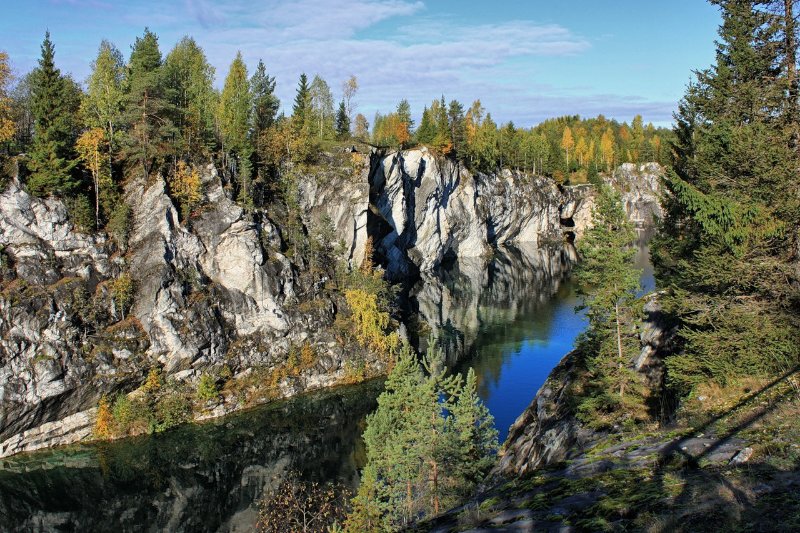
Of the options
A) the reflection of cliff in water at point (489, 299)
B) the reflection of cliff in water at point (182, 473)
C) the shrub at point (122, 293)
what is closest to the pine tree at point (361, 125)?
the reflection of cliff in water at point (489, 299)

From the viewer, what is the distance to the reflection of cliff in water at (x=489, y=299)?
6125 centimetres

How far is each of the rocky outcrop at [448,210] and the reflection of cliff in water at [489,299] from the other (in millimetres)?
4756

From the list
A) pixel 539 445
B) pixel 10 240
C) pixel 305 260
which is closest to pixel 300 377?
pixel 305 260

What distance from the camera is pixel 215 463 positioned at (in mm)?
35156

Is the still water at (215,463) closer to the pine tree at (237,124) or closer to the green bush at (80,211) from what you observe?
the green bush at (80,211)

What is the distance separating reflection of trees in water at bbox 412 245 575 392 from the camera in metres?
56.8

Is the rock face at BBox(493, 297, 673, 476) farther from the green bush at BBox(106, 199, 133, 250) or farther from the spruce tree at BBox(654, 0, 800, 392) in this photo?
the green bush at BBox(106, 199, 133, 250)

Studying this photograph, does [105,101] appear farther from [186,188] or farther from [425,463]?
[425,463]

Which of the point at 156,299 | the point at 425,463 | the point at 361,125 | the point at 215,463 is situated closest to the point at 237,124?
the point at 156,299

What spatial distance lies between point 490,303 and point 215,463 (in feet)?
164

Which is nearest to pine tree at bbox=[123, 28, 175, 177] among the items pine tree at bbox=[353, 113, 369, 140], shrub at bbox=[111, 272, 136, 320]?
shrub at bbox=[111, 272, 136, 320]

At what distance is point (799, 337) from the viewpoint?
559 inches

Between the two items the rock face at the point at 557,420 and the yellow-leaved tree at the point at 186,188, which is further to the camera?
the yellow-leaved tree at the point at 186,188

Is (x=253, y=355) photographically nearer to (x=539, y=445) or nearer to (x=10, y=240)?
(x=10, y=240)
